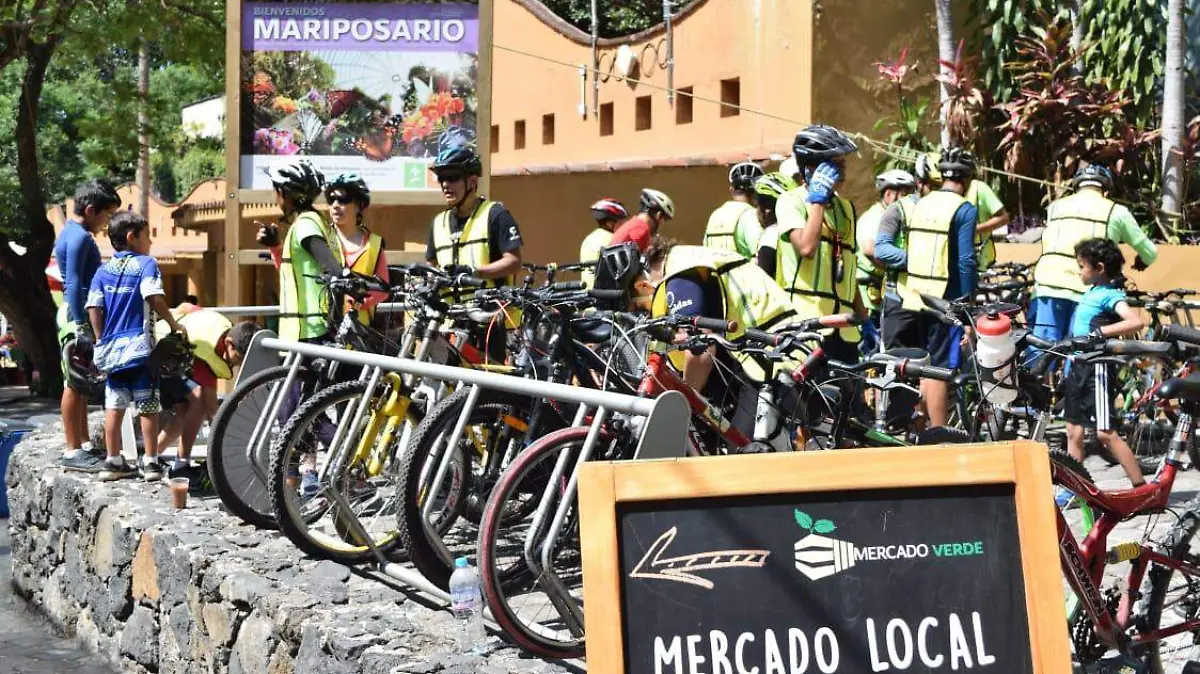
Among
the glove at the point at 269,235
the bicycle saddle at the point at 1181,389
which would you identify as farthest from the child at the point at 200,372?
the bicycle saddle at the point at 1181,389

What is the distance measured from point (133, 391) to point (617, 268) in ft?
10.6

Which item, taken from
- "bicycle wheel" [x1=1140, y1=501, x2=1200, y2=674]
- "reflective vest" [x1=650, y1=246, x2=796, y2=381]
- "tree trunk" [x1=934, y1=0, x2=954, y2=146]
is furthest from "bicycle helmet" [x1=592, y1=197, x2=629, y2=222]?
"bicycle wheel" [x1=1140, y1=501, x2=1200, y2=674]

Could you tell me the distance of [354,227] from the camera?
26.2 feet

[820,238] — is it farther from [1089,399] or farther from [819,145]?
[1089,399]

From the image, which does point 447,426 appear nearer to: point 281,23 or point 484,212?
point 484,212

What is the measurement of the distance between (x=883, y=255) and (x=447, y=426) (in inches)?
166

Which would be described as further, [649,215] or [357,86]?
[357,86]

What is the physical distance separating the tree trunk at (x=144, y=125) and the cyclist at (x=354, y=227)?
38.1 ft

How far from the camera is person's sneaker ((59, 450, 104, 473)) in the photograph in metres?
8.62

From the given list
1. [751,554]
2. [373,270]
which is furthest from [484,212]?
[751,554]

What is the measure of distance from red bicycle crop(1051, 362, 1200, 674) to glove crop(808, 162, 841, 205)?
2269mm

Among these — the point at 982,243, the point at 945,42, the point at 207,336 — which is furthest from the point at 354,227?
the point at 945,42

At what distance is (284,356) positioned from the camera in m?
7.50

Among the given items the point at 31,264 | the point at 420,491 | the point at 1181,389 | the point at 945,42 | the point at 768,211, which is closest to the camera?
the point at 1181,389
